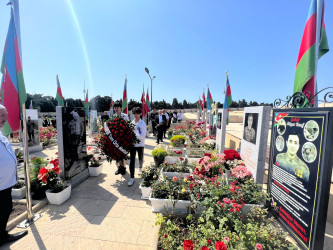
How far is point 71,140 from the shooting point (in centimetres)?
405

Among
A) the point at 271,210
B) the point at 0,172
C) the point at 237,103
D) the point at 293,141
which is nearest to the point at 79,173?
the point at 0,172

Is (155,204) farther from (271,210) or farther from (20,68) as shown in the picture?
(20,68)

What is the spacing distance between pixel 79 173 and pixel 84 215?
1.70 m

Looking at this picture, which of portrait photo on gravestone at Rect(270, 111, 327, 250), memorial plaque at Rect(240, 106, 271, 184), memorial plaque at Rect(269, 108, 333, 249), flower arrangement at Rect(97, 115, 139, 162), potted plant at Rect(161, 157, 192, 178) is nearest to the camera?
A: memorial plaque at Rect(269, 108, 333, 249)

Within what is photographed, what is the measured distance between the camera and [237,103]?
84.1 metres

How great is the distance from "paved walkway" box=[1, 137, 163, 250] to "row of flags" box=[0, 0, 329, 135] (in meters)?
1.77

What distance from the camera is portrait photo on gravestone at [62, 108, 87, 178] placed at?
3.86 m

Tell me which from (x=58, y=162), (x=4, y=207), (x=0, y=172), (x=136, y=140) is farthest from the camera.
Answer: (x=136, y=140)

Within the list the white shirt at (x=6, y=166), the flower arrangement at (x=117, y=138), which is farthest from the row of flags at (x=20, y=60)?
the flower arrangement at (x=117, y=138)

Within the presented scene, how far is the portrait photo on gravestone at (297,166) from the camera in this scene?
1914 mm

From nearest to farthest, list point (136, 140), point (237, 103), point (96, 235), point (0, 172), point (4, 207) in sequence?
point (0, 172) < point (4, 207) < point (96, 235) < point (136, 140) < point (237, 103)

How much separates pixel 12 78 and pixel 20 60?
34cm

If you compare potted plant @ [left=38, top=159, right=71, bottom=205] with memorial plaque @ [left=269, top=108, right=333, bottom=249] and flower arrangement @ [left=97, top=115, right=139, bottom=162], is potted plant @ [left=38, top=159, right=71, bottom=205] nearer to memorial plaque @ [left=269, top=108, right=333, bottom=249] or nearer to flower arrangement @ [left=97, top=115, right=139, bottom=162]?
flower arrangement @ [left=97, top=115, right=139, bottom=162]

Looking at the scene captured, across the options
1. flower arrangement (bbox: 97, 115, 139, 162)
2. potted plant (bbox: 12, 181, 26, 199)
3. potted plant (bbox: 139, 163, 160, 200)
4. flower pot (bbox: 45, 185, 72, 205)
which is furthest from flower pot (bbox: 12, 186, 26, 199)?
potted plant (bbox: 139, 163, 160, 200)
